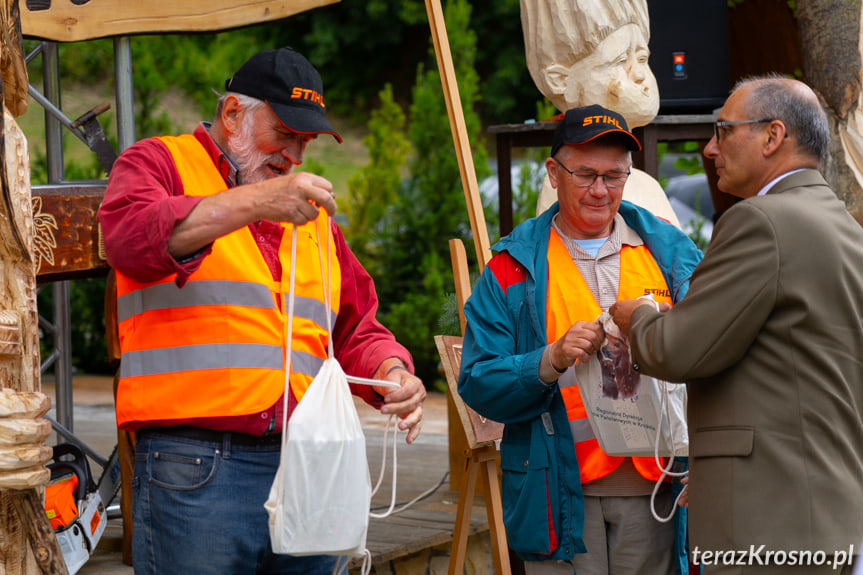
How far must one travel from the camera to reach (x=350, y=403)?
2023 mm

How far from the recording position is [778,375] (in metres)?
2.05

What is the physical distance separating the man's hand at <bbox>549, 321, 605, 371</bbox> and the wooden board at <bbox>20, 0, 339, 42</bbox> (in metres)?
2.16

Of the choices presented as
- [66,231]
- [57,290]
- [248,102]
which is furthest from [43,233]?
[248,102]

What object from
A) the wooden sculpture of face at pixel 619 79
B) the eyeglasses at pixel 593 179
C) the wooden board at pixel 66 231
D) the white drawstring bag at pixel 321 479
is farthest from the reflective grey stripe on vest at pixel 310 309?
the wooden sculpture of face at pixel 619 79

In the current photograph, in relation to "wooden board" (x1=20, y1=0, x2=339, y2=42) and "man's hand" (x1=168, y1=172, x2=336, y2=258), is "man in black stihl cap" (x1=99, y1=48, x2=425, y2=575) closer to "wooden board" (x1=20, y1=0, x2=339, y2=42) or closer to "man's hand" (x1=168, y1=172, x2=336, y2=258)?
"man's hand" (x1=168, y1=172, x2=336, y2=258)

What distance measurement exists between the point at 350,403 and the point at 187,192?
0.61 m

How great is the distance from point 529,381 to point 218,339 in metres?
0.82

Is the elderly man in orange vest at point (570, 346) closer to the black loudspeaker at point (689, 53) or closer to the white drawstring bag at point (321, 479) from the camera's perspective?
the white drawstring bag at point (321, 479)

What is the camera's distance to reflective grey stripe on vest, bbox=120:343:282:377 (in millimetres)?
2127

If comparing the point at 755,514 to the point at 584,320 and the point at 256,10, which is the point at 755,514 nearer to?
the point at 584,320

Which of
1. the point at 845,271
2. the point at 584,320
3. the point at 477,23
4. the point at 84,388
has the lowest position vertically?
the point at 84,388

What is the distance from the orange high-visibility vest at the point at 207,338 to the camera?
2121mm

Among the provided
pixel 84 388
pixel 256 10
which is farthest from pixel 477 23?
pixel 256 10

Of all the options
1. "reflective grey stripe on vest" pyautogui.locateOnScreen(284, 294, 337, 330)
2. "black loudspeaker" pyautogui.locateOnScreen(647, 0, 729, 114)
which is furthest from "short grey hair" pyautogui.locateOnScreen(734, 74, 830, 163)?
"black loudspeaker" pyautogui.locateOnScreen(647, 0, 729, 114)
